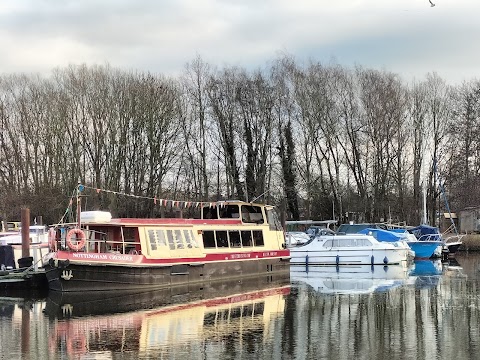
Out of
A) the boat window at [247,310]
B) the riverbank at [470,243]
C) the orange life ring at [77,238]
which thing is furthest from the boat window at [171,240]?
the riverbank at [470,243]

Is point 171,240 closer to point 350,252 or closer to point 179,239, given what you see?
point 179,239

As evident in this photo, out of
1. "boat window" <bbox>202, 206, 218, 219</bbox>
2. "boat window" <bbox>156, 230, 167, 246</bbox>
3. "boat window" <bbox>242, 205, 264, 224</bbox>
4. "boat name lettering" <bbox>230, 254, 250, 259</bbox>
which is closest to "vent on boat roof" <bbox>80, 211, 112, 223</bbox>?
"boat window" <bbox>156, 230, 167, 246</bbox>

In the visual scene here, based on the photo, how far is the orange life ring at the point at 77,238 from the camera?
24.8 metres

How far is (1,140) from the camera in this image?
5447cm

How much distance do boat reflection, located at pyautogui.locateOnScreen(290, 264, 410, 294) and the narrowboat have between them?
245 cm

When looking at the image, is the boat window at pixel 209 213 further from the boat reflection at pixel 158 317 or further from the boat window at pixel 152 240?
the boat window at pixel 152 240

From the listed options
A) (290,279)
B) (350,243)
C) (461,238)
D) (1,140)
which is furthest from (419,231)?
(1,140)

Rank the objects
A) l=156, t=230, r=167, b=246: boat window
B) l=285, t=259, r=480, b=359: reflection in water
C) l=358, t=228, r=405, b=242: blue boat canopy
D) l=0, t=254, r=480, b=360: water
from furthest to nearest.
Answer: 1. l=358, t=228, r=405, b=242: blue boat canopy
2. l=156, t=230, r=167, b=246: boat window
3. l=0, t=254, r=480, b=360: water
4. l=285, t=259, r=480, b=359: reflection in water

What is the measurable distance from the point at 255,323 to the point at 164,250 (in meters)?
9.69

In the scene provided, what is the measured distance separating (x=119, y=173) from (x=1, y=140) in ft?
33.8

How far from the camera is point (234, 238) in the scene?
32.0 m

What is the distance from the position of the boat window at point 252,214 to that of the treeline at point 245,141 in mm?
20299

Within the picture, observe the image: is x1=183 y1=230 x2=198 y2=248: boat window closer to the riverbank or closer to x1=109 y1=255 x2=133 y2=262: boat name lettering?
x1=109 y1=255 x2=133 y2=262: boat name lettering

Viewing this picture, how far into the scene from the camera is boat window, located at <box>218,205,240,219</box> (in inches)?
1312
